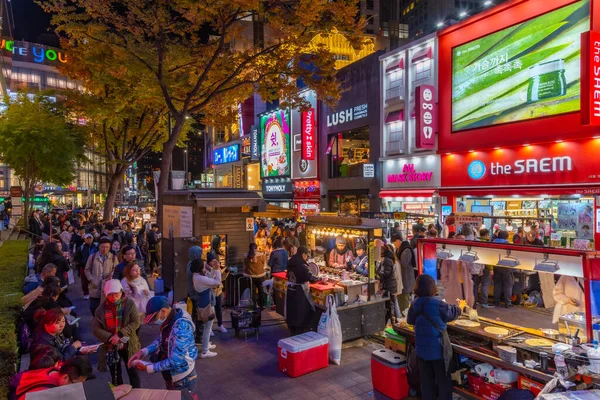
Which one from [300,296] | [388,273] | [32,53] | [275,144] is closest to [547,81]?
[388,273]

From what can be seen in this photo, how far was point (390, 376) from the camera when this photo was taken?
6.54m

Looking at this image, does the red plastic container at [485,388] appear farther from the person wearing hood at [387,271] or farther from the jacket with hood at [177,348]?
the jacket with hood at [177,348]

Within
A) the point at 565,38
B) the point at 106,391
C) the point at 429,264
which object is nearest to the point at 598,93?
the point at 565,38

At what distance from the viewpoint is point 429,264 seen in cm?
706

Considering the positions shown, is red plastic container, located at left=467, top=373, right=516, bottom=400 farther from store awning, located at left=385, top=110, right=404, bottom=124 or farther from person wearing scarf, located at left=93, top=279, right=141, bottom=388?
store awning, located at left=385, top=110, right=404, bottom=124

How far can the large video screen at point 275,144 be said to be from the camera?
33906 millimetres

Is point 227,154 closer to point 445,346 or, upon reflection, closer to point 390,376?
point 390,376

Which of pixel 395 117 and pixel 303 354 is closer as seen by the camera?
pixel 303 354

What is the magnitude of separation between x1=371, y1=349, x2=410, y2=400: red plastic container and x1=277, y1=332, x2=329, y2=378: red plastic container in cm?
123

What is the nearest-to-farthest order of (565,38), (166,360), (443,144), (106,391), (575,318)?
(106,391) → (166,360) → (575,318) → (565,38) → (443,144)

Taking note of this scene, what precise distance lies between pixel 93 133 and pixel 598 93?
79.6 feet

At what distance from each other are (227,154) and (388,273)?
40.2 meters

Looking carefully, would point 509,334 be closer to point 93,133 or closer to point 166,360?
point 166,360

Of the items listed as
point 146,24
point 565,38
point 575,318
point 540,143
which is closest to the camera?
point 575,318
